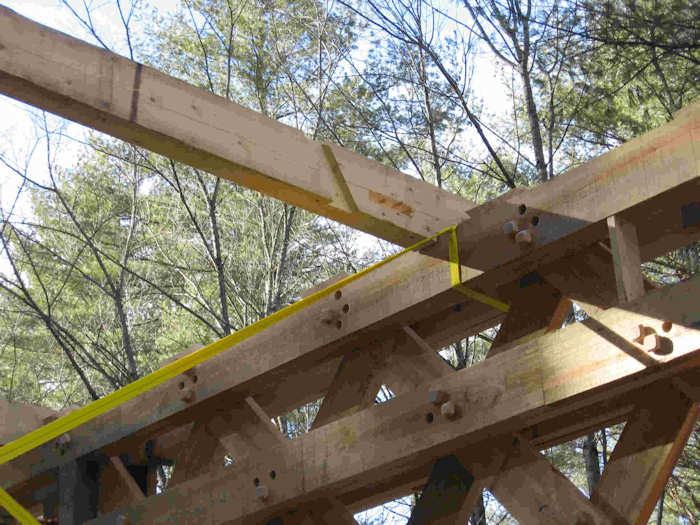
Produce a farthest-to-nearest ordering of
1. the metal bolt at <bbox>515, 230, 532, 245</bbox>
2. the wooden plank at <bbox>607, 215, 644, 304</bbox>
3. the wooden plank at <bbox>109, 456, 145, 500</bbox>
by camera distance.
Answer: the wooden plank at <bbox>109, 456, 145, 500</bbox>
the metal bolt at <bbox>515, 230, 532, 245</bbox>
the wooden plank at <bbox>607, 215, 644, 304</bbox>

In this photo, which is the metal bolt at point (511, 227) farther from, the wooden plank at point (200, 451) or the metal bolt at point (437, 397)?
the wooden plank at point (200, 451)

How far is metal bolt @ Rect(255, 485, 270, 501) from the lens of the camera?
8.61 feet

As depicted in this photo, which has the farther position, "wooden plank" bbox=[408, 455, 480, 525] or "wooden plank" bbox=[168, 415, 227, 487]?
"wooden plank" bbox=[168, 415, 227, 487]

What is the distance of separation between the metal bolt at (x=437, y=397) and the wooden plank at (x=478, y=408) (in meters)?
0.02

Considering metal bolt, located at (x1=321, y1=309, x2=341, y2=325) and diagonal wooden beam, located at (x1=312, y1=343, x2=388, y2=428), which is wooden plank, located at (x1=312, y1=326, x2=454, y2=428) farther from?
metal bolt, located at (x1=321, y1=309, x2=341, y2=325)

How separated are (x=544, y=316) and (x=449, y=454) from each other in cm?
50

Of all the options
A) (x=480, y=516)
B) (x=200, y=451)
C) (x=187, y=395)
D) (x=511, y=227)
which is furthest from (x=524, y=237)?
(x=480, y=516)

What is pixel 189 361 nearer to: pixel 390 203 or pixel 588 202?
pixel 390 203

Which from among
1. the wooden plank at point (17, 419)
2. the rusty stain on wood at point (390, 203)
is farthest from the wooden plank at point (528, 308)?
the wooden plank at point (17, 419)

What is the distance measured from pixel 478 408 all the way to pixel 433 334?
60 centimetres

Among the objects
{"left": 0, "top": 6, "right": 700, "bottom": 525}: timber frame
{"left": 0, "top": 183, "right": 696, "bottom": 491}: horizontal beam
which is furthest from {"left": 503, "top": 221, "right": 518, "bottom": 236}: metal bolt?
{"left": 0, "top": 183, "right": 696, "bottom": 491}: horizontal beam

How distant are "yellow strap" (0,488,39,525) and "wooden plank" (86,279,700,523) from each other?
67 centimetres

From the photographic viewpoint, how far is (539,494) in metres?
2.30

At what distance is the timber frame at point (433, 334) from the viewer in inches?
78.6
